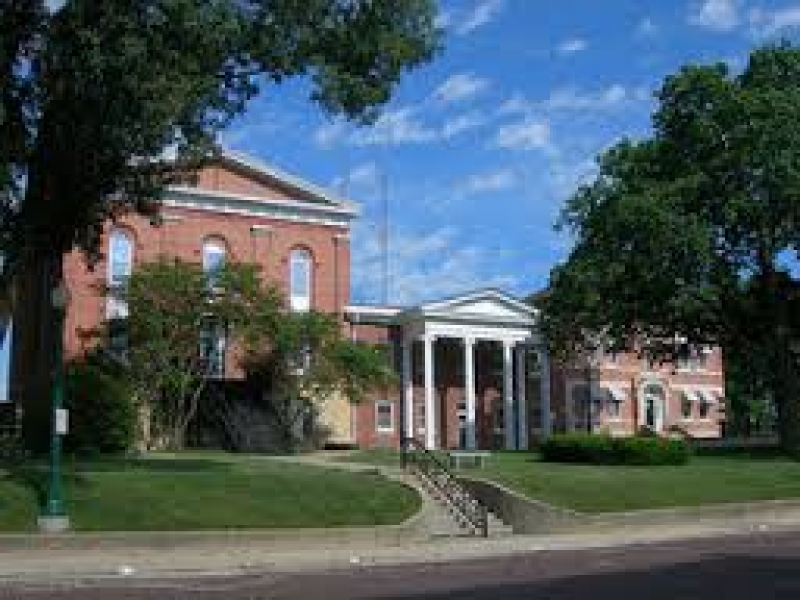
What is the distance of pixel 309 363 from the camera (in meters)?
51.8

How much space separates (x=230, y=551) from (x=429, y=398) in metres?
35.0

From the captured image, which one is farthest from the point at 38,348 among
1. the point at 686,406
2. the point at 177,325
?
the point at 686,406

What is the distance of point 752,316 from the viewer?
173 ft

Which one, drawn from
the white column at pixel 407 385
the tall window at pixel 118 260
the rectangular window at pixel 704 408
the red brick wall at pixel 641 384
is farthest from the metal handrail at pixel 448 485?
the rectangular window at pixel 704 408

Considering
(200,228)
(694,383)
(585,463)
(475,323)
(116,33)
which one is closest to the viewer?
(116,33)

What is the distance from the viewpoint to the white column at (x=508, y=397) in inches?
2522

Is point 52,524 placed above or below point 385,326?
below

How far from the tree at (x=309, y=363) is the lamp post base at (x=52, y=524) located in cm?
2311

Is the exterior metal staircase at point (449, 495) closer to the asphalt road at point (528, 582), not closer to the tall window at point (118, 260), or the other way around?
the asphalt road at point (528, 582)

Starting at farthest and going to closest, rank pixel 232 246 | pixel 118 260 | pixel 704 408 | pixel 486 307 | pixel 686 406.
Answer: pixel 704 408, pixel 686 406, pixel 486 307, pixel 232 246, pixel 118 260

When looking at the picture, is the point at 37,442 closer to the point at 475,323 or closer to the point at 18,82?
the point at 18,82

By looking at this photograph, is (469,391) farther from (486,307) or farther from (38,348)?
(38,348)

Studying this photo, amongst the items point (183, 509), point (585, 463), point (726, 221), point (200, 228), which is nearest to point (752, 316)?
point (726, 221)

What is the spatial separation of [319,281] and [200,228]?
19.8ft
